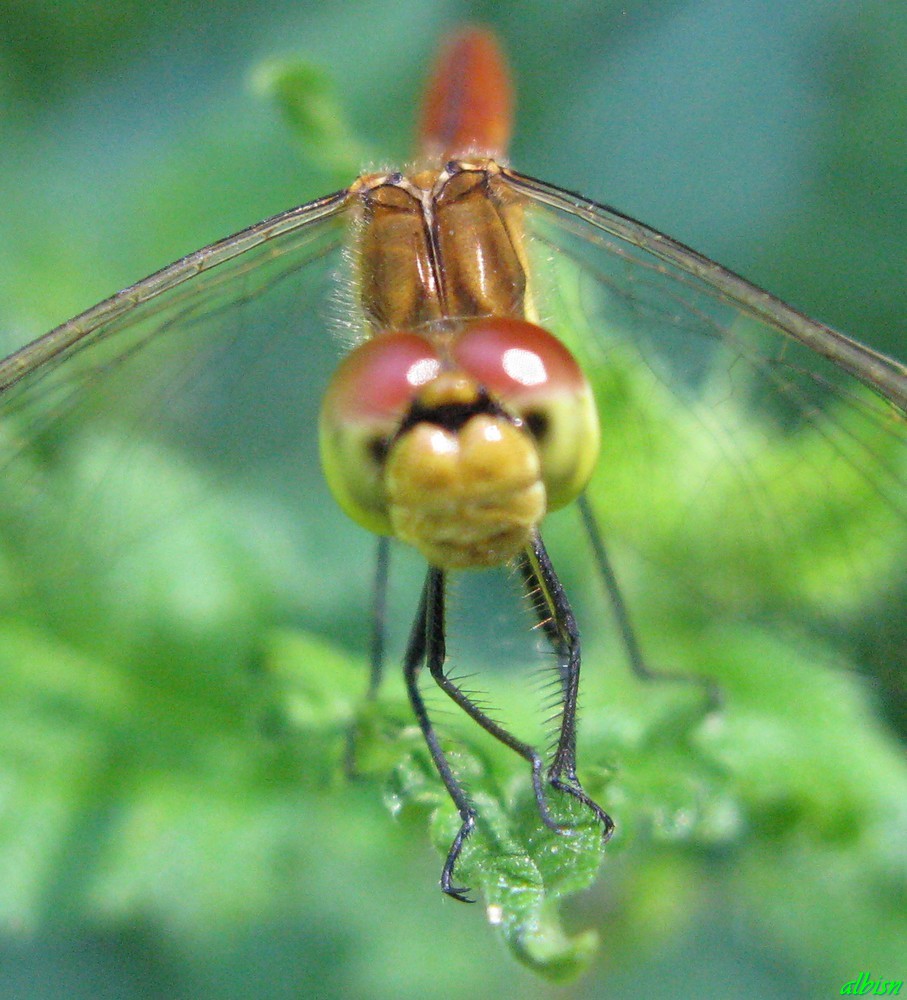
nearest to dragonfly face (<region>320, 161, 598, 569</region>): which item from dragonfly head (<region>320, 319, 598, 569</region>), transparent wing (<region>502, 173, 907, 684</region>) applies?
dragonfly head (<region>320, 319, 598, 569</region>)

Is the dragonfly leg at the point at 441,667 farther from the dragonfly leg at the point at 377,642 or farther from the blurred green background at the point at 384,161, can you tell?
the blurred green background at the point at 384,161

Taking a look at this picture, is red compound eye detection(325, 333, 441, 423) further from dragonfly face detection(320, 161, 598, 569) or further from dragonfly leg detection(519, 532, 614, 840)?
dragonfly leg detection(519, 532, 614, 840)

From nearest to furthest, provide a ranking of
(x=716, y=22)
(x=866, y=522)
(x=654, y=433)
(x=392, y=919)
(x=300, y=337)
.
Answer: (x=866, y=522) → (x=654, y=433) → (x=300, y=337) → (x=392, y=919) → (x=716, y=22)

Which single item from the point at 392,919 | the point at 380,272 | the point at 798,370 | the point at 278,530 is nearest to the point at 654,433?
the point at 798,370

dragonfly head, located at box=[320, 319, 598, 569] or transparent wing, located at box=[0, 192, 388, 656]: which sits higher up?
transparent wing, located at box=[0, 192, 388, 656]

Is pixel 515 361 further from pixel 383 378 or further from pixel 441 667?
pixel 441 667

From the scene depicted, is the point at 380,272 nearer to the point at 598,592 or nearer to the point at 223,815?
the point at 598,592

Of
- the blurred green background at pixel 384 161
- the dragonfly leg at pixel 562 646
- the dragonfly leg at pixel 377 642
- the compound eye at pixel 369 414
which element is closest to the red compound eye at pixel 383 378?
the compound eye at pixel 369 414
